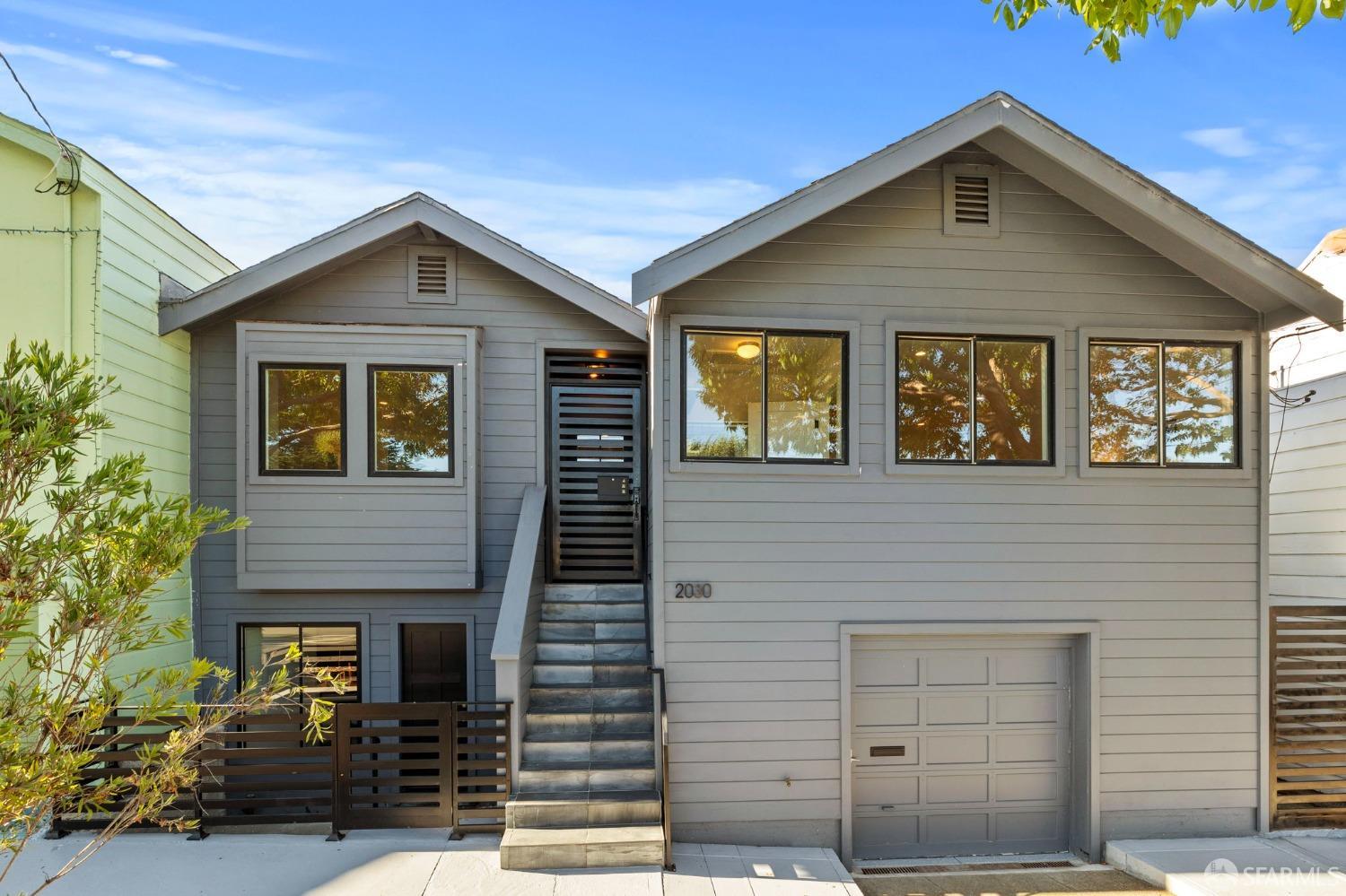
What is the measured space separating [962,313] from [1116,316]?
4.33ft

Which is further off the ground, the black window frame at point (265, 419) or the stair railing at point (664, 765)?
the black window frame at point (265, 419)

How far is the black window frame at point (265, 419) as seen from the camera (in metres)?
7.46

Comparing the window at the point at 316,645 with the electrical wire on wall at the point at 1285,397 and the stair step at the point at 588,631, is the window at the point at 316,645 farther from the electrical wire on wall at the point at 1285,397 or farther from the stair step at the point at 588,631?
the electrical wire on wall at the point at 1285,397

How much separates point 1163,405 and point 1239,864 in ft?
11.6

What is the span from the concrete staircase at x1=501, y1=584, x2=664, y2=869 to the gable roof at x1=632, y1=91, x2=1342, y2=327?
317 centimetres

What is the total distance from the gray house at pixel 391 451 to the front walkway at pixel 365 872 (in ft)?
5.65

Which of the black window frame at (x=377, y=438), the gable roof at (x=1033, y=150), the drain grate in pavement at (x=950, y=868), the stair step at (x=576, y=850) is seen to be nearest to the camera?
the stair step at (x=576, y=850)

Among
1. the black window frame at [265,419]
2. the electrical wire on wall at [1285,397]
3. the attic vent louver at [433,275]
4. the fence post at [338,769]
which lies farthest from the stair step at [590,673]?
the electrical wire on wall at [1285,397]

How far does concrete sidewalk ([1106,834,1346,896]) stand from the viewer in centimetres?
579

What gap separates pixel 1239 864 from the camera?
20.4 feet

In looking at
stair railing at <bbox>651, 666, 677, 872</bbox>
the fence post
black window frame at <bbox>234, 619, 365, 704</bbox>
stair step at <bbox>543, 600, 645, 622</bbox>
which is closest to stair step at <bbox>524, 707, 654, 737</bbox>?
stair railing at <bbox>651, 666, 677, 872</bbox>

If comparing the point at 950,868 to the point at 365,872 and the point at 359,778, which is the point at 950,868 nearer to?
the point at 365,872

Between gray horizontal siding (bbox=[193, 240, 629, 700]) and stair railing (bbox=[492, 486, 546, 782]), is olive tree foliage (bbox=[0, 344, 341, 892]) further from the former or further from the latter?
gray horizontal siding (bbox=[193, 240, 629, 700])

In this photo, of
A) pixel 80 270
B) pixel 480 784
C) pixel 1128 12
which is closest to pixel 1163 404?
pixel 1128 12
